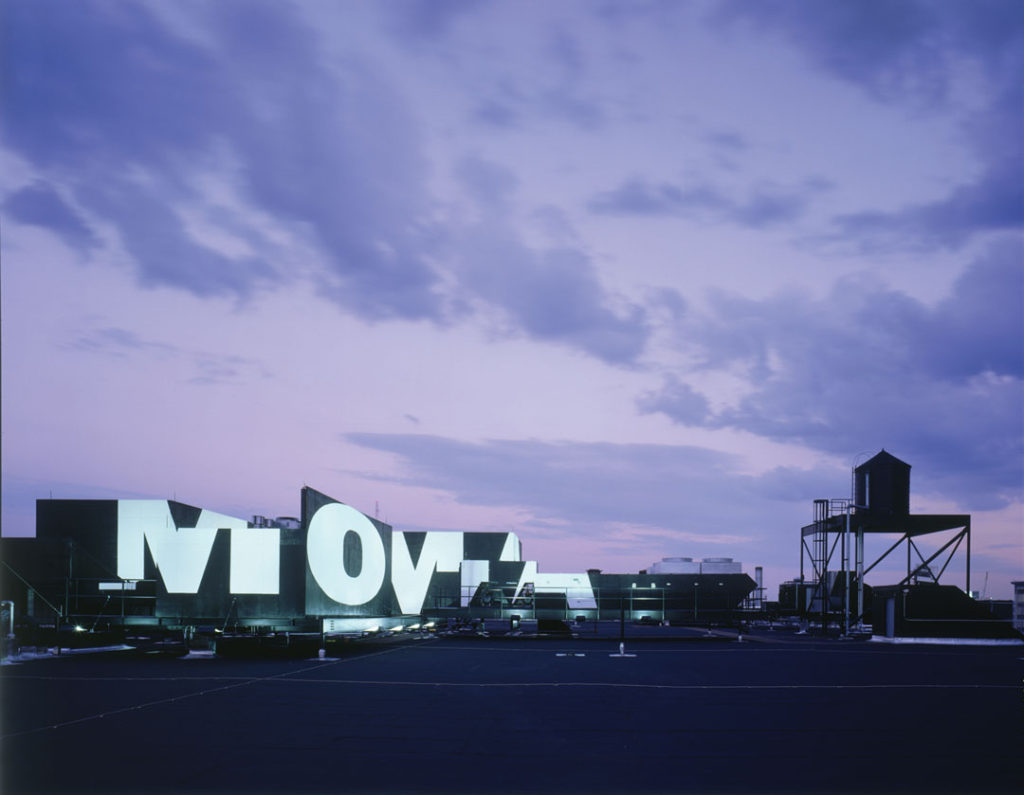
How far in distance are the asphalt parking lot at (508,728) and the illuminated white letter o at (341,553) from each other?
7313 millimetres

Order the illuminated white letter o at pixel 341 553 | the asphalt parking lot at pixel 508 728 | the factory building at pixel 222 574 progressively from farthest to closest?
the factory building at pixel 222 574 → the illuminated white letter o at pixel 341 553 → the asphalt parking lot at pixel 508 728

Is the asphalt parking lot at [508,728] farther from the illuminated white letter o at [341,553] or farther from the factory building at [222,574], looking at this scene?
the factory building at [222,574]

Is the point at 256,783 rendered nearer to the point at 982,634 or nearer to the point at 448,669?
the point at 448,669

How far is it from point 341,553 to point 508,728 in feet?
68.8

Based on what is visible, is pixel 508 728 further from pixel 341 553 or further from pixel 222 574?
pixel 222 574

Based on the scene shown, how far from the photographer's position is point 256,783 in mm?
9992

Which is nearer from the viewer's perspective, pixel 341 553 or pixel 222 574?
pixel 222 574

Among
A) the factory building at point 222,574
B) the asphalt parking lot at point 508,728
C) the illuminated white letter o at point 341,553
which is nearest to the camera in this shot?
the asphalt parking lot at point 508,728

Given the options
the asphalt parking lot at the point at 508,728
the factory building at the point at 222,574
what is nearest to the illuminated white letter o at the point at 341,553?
the factory building at the point at 222,574

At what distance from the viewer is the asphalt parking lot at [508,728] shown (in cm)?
1028

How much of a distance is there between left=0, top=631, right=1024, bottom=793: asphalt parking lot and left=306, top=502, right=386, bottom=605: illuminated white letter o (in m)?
7.31

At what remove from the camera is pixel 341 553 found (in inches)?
1331

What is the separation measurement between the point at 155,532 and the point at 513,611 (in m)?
16.2

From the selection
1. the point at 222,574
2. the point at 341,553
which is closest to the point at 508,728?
the point at 341,553
